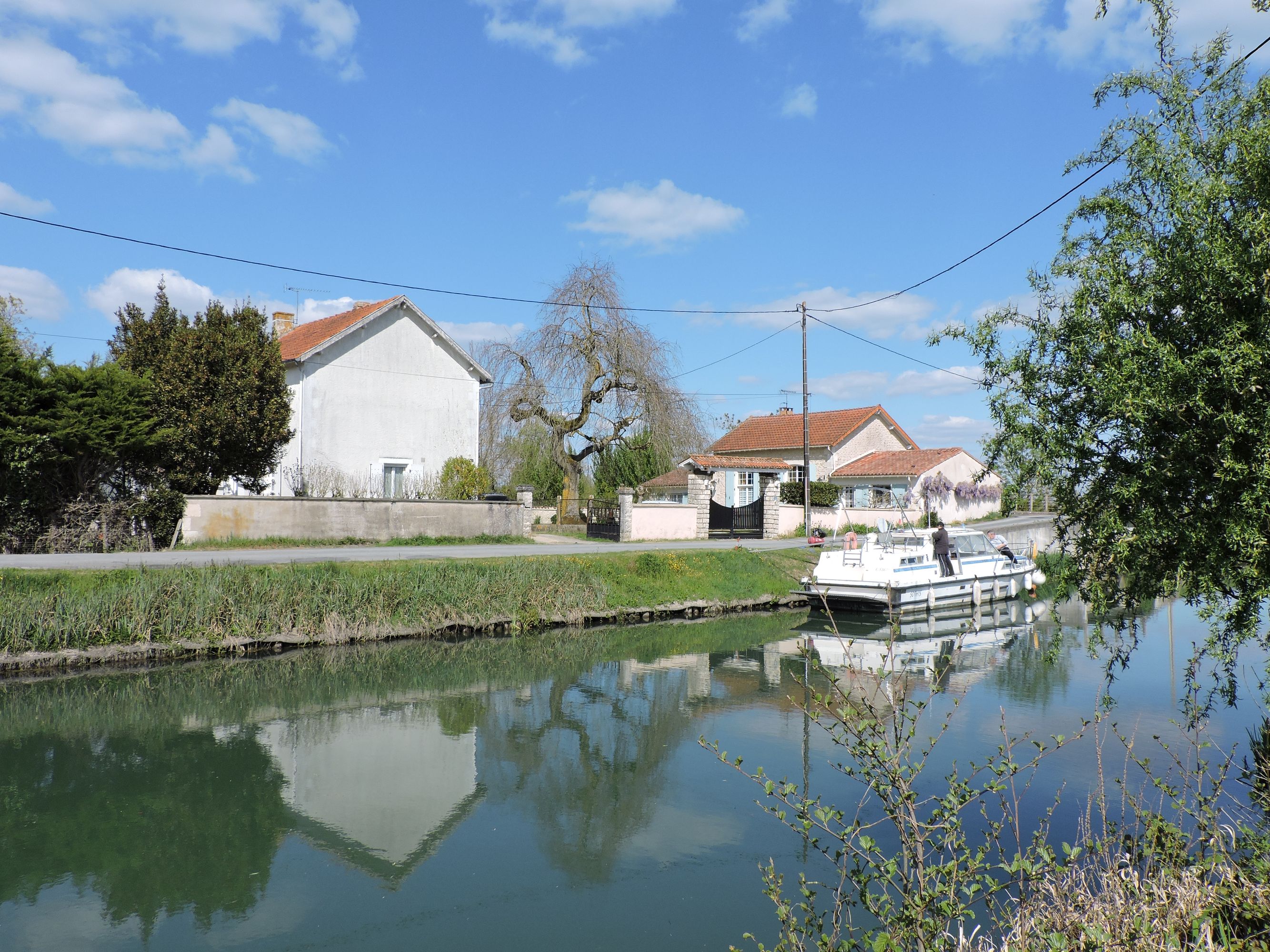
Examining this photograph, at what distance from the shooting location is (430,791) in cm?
959

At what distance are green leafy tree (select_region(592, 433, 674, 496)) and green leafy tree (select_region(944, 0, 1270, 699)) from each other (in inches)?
1106

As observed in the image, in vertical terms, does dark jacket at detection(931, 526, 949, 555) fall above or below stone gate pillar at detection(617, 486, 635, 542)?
below

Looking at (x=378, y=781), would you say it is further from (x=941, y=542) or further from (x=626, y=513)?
(x=626, y=513)

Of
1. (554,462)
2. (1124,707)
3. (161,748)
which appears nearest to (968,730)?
(1124,707)

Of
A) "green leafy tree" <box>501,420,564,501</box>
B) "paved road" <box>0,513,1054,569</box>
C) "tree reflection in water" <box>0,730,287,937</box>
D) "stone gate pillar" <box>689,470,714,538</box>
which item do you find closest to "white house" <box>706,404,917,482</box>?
"stone gate pillar" <box>689,470,714,538</box>

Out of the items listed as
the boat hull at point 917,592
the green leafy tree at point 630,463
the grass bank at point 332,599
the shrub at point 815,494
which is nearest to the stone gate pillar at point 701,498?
the green leafy tree at point 630,463

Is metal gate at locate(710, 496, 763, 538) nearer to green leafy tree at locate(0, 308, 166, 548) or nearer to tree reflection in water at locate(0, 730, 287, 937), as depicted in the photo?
green leafy tree at locate(0, 308, 166, 548)

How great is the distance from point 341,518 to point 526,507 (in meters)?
5.70

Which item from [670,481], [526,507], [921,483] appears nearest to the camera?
[526,507]

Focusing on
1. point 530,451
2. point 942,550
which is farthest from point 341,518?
point 942,550

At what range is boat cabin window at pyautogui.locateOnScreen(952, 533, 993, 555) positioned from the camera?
956 inches

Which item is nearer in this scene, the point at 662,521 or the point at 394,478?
the point at 662,521

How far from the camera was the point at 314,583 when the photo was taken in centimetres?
1669

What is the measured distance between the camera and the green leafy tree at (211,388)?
2128 cm
